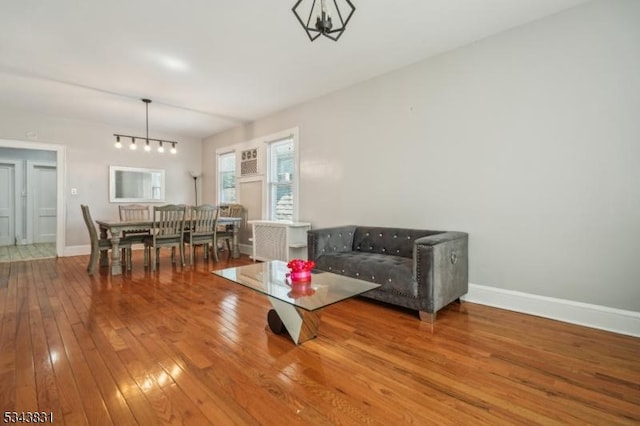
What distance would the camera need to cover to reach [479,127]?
2.90m

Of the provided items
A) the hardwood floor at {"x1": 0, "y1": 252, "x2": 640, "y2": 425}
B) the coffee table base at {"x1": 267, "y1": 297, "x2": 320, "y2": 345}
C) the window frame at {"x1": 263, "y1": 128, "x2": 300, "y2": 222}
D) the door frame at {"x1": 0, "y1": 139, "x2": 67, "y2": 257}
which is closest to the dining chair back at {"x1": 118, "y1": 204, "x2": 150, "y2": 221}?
the door frame at {"x1": 0, "y1": 139, "x2": 67, "y2": 257}

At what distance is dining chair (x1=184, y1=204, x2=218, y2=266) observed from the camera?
4719 mm

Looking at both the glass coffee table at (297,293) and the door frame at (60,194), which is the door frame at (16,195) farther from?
the glass coffee table at (297,293)

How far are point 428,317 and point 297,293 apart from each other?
1.22 meters

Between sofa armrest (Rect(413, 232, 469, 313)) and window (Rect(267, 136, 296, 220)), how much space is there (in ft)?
8.89

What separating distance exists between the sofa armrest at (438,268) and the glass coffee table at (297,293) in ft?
1.92

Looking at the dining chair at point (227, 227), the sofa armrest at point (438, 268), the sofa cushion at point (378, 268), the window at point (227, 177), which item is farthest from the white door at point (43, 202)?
the sofa armrest at point (438, 268)

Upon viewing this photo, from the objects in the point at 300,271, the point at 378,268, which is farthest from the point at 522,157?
the point at 300,271

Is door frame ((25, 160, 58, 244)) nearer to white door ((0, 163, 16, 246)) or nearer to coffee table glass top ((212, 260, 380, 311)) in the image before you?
white door ((0, 163, 16, 246))

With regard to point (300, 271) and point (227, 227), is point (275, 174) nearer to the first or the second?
point (227, 227)

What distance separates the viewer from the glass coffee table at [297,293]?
6.09 feet

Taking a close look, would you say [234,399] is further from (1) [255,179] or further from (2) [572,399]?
(1) [255,179]

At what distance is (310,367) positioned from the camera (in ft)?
5.82

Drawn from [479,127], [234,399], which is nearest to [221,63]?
[479,127]
